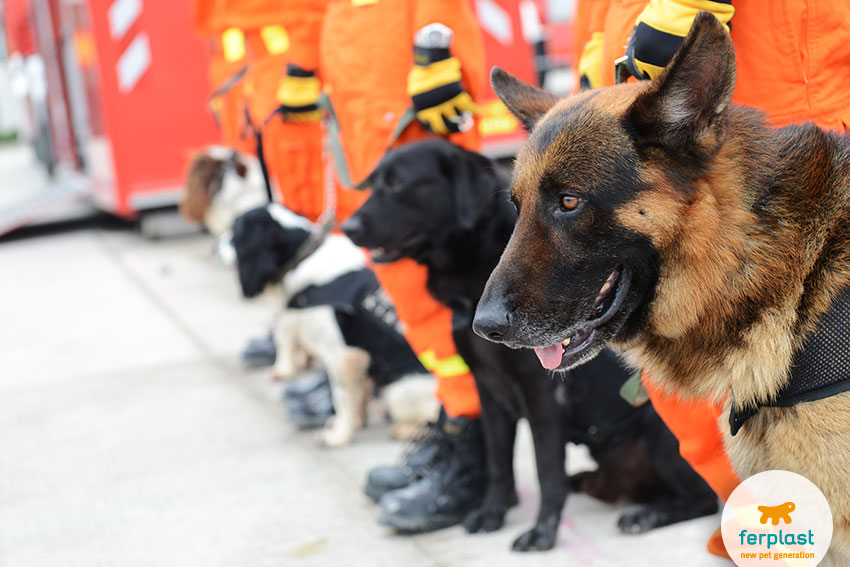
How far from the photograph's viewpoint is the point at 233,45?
6051 millimetres

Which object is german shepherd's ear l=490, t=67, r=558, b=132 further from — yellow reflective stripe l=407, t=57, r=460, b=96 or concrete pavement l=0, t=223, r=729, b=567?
concrete pavement l=0, t=223, r=729, b=567

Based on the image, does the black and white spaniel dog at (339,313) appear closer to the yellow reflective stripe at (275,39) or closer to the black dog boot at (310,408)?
the black dog boot at (310,408)

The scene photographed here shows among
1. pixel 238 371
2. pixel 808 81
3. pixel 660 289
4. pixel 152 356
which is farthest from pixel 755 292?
pixel 152 356

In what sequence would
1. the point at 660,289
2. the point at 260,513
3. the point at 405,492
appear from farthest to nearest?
1. the point at 260,513
2. the point at 405,492
3. the point at 660,289

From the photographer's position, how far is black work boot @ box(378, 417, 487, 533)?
116 inches

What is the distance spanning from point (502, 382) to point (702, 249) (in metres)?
1.32

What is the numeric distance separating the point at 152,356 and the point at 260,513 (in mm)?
2541

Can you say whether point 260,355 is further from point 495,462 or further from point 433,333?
point 495,462

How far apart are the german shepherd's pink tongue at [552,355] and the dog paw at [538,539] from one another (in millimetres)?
1105

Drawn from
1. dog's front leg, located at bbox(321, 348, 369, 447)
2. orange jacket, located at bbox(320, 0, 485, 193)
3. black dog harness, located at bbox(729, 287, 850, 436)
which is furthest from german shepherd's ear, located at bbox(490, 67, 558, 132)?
dog's front leg, located at bbox(321, 348, 369, 447)

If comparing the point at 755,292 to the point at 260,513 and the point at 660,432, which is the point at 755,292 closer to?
the point at 660,432

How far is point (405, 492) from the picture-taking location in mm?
3012

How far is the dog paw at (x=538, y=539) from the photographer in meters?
2.73

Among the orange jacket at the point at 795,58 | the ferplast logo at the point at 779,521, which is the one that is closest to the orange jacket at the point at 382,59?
the orange jacket at the point at 795,58
